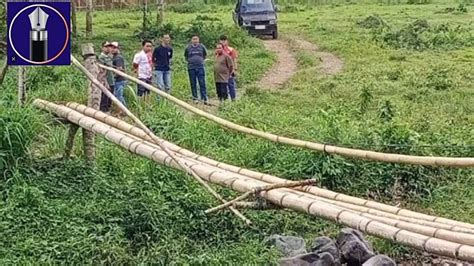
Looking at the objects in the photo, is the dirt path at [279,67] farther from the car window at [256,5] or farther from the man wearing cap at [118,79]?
the man wearing cap at [118,79]

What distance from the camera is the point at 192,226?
8195 millimetres

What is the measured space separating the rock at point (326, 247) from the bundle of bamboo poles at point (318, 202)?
Result: 642 millimetres

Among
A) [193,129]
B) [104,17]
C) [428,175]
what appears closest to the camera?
[428,175]

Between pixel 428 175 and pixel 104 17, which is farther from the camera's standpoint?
pixel 104 17

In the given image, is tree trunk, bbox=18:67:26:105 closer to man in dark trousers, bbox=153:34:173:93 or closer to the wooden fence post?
the wooden fence post

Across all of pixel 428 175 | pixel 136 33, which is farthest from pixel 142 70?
pixel 136 33

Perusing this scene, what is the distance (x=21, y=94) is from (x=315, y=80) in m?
10.2

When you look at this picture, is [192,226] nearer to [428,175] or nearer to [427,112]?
Result: [428,175]

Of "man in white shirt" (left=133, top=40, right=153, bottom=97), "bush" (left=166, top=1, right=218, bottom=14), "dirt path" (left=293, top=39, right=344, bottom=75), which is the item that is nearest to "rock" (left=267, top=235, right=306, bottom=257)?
"man in white shirt" (left=133, top=40, right=153, bottom=97)

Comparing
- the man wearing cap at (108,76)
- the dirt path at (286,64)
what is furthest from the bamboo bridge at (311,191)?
the dirt path at (286,64)

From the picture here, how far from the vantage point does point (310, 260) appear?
7555 millimetres

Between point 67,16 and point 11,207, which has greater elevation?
point 67,16

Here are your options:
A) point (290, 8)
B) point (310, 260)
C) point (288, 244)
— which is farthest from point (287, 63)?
point (290, 8)

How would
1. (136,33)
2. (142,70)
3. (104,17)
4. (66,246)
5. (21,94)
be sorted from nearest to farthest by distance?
(66,246), (21,94), (142,70), (136,33), (104,17)
